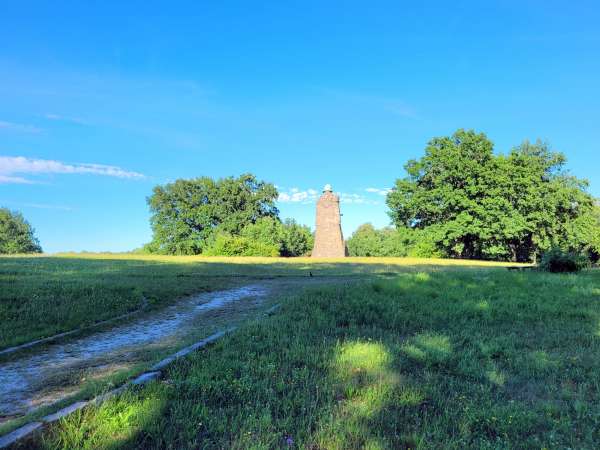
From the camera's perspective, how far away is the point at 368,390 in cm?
405

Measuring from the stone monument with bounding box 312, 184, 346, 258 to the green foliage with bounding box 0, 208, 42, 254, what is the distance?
4518 cm

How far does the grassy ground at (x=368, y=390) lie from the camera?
3113 mm

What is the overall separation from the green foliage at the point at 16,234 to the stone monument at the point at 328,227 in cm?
4518

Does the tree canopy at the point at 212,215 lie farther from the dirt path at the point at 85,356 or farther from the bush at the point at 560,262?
the dirt path at the point at 85,356

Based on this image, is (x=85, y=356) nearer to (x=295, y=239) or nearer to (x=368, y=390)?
(x=368, y=390)

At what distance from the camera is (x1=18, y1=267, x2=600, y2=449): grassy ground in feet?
10.2

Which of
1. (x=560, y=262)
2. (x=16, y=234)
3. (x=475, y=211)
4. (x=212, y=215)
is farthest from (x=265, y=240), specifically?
(x=16, y=234)

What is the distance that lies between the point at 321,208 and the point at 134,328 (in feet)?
87.5

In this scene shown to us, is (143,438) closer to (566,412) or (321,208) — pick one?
(566,412)

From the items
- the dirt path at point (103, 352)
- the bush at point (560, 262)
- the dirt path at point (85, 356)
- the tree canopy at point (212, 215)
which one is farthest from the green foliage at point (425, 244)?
the dirt path at point (85, 356)

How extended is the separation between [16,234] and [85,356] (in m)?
65.6

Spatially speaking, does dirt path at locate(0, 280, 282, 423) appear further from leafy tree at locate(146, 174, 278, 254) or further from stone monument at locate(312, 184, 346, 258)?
leafy tree at locate(146, 174, 278, 254)

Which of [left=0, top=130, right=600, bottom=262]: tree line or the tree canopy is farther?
the tree canopy

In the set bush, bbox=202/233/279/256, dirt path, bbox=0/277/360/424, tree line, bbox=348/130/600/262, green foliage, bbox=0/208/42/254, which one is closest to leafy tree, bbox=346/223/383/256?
tree line, bbox=348/130/600/262
